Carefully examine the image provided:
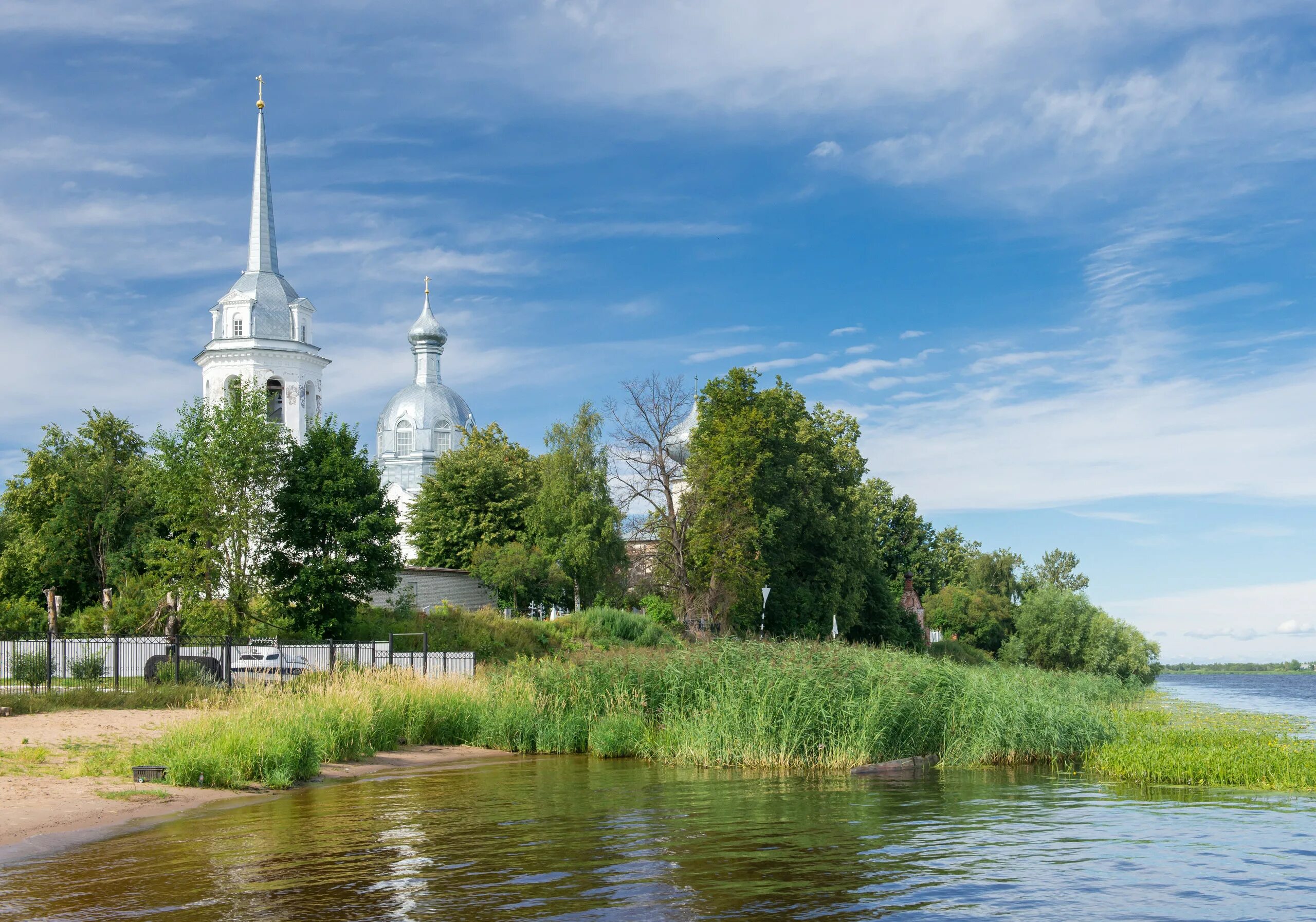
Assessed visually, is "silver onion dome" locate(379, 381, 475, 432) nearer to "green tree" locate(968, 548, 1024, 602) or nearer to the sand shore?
"green tree" locate(968, 548, 1024, 602)

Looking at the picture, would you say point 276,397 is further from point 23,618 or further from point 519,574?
point 23,618

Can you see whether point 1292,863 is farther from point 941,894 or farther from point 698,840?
point 698,840

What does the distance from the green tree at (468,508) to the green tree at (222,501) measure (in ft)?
72.0

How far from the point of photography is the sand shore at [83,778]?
14758 mm

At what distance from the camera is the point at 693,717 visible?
2303 centimetres

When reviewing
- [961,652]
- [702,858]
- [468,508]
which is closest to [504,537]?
[468,508]

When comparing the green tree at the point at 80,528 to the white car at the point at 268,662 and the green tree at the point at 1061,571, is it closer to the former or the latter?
the white car at the point at 268,662

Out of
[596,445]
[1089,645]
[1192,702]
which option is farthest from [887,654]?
[1089,645]

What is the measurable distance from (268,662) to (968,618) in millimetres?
64418

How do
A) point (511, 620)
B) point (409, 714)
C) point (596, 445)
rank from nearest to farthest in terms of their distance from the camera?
Answer: point (409, 714) < point (511, 620) < point (596, 445)

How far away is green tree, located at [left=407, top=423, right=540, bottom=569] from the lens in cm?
6762

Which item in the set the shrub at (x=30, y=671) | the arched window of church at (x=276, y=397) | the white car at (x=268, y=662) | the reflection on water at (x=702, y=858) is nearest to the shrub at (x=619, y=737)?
the reflection on water at (x=702, y=858)

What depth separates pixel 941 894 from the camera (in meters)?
10.9

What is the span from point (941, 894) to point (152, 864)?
860cm
